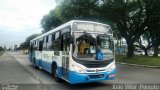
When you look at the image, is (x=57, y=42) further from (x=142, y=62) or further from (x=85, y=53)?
(x=142, y=62)

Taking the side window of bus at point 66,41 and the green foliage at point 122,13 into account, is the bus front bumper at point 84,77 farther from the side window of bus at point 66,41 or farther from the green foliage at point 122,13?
the green foliage at point 122,13

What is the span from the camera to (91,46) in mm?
11273

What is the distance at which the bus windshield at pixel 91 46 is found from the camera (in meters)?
11.0

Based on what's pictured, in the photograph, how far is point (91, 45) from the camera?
444 inches

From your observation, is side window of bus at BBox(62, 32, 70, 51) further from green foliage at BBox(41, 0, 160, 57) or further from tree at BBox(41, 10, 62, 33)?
tree at BBox(41, 10, 62, 33)

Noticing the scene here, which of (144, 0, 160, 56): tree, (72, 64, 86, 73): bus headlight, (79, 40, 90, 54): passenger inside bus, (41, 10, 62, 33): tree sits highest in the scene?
(41, 10, 62, 33): tree

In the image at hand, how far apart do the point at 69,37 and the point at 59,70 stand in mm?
2058

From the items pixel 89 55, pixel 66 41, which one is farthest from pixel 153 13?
pixel 89 55

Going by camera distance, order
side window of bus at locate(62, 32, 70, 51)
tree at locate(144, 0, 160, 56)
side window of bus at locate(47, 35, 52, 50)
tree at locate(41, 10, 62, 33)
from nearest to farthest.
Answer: side window of bus at locate(62, 32, 70, 51), side window of bus at locate(47, 35, 52, 50), tree at locate(144, 0, 160, 56), tree at locate(41, 10, 62, 33)

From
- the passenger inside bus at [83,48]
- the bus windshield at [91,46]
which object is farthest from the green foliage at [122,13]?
the passenger inside bus at [83,48]

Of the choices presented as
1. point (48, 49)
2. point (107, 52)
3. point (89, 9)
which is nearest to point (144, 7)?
point (89, 9)

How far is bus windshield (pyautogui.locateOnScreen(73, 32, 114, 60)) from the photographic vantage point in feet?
36.0

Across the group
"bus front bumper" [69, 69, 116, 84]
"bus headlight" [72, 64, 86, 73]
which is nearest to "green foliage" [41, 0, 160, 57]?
"bus front bumper" [69, 69, 116, 84]

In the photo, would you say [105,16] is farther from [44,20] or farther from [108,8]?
[44,20]
